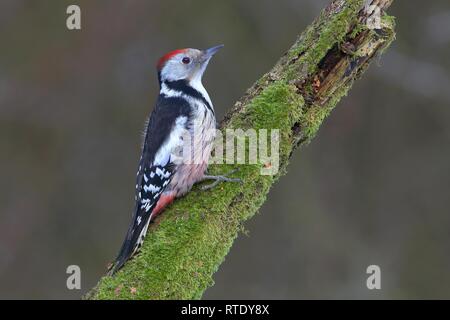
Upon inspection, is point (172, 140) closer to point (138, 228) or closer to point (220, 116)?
point (138, 228)

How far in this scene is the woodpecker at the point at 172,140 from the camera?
4637 millimetres

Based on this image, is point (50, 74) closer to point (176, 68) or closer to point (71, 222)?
point (71, 222)

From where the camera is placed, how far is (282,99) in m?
4.72

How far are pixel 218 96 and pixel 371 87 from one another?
73.0 inches

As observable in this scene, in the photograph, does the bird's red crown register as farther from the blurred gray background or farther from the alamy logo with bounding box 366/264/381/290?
the alamy logo with bounding box 366/264/381/290

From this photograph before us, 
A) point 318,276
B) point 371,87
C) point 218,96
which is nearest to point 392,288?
point 318,276

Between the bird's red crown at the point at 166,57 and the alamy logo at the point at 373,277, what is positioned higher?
the bird's red crown at the point at 166,57

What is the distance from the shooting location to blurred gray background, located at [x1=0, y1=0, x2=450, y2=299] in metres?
8.51

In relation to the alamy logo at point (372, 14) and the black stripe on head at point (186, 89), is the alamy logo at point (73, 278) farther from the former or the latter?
the alamy logo at point (372, 14)

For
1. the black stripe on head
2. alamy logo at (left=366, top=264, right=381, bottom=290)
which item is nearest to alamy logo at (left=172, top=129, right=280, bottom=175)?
the black stripe on head

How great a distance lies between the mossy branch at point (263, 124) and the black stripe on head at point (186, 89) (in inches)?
16.1

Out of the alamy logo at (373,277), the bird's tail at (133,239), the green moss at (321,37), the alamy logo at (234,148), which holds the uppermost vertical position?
the green moss at (321,37)

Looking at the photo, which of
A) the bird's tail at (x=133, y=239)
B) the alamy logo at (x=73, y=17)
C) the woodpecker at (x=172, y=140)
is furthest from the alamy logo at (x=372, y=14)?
the alamy logo at (x=73, y=17)

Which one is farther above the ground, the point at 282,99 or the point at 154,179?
the point at 282,99
